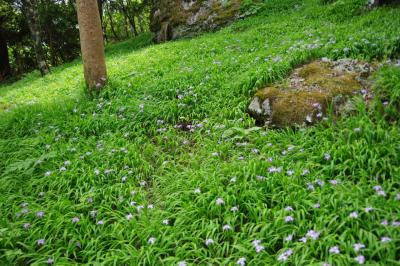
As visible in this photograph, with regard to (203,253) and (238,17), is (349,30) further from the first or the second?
(238,17)

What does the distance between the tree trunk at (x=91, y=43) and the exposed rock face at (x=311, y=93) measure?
12.4 feet

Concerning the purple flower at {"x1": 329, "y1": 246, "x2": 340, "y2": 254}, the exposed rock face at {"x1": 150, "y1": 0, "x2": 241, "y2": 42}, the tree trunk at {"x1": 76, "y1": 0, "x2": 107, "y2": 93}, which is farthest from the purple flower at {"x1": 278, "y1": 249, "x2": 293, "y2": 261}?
the exposed rock face at {"x1": 150, "y1": 0, "x2": 241, "y2": 42}

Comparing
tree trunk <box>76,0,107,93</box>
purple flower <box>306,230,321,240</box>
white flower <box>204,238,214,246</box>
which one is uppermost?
tree trunk <box>76,0,107,93</box>

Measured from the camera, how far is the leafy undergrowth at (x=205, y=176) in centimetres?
296

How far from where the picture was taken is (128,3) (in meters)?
26.8

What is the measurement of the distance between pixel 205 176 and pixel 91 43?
4.68 m

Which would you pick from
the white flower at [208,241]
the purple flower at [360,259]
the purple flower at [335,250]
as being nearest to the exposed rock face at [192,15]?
the white flower at [208,241]

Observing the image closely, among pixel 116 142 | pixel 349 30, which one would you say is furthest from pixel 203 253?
pixel 349 30

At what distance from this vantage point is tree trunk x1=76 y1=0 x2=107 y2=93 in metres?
6.83

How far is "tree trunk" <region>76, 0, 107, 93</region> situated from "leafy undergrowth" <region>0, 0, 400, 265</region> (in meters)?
0.61

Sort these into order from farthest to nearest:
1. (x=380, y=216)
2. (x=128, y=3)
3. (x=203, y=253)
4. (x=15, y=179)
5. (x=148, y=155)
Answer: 1. (x=128, y=3)
2. (x=148, y=155)
3. (x=15, y=179)
4. (x=203, y=253)
5. (x=380, y=216)

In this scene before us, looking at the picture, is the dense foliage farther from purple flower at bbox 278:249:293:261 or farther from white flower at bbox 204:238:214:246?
purple flower at bbox 278:249:293:261

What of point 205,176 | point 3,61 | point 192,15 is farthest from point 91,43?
point 3,61

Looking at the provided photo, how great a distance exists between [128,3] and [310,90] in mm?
25222
